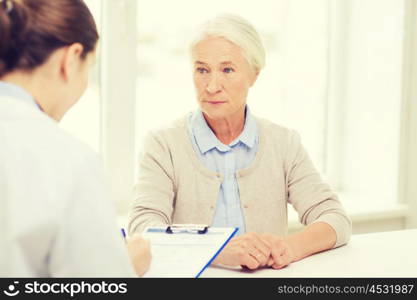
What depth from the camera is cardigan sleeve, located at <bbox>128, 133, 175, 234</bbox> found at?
1599 millimetres

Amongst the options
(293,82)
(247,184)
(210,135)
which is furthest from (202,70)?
(293,82)

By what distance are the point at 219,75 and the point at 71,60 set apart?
95 cm

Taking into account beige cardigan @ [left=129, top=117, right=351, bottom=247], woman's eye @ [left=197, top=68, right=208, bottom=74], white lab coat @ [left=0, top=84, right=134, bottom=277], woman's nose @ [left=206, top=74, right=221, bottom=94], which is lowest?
white lab coat @ [left=0, top=84, right=134, bottom=277]

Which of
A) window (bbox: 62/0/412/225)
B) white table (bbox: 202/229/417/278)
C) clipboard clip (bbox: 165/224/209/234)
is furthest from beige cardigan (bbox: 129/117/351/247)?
window (bbox: 62/0/412/225)

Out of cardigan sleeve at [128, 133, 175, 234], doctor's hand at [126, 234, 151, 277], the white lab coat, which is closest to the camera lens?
the white lab coat

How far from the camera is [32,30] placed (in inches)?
31.6

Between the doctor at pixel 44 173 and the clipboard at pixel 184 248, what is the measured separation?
388 mm

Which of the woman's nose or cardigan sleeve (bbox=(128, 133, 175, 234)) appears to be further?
the woman's nose

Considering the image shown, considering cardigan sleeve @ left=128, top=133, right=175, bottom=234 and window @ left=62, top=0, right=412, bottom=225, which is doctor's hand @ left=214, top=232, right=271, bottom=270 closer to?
cardigan sleeve @ left=128, top=133, right=175, bottom=234

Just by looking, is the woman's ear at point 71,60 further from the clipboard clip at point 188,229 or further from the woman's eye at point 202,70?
the woman's eye at point 202,70

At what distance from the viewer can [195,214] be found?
1765 millimetres

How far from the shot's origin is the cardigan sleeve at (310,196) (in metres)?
1.62

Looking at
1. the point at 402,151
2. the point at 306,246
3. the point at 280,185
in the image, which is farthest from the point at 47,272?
the point at 402,151

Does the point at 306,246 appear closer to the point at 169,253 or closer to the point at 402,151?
the point at 169,253
